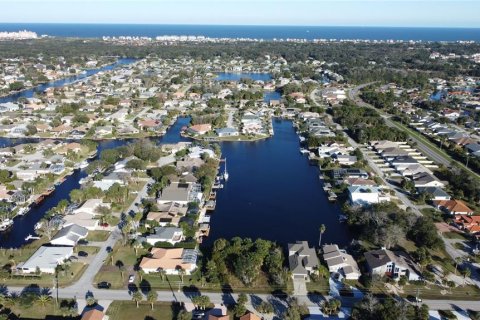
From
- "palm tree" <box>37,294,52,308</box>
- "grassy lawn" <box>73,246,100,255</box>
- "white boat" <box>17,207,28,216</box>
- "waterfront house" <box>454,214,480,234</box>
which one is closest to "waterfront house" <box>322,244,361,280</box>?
"waterfront house" <box>454,214,480,234</box>

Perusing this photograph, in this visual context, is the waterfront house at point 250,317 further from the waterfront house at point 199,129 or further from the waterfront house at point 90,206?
the waterfront house at point 199,129

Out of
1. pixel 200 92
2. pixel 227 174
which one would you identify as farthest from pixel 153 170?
pixel 200 92

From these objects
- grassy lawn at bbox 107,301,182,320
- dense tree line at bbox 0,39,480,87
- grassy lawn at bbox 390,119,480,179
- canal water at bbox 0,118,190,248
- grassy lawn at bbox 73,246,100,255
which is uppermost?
dense tree line at bbox 0,39,480,87

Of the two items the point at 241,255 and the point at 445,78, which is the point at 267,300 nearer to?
the point at 241,255

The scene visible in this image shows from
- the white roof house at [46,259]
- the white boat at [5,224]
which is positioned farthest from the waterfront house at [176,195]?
the white boat at [5,224]

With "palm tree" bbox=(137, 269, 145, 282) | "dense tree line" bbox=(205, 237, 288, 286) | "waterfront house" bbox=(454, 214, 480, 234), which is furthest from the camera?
"waterfront house" bbox=(454, 214, 480, 234)

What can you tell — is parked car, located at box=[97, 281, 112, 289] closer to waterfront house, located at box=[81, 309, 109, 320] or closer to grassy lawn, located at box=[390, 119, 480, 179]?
waterfront house, located at box=[81, 309, 109, 320]
